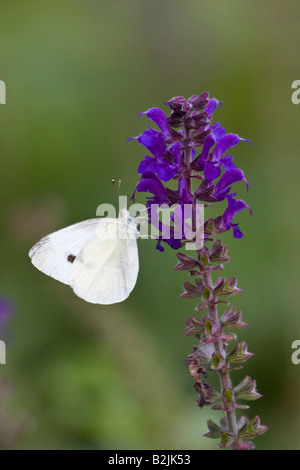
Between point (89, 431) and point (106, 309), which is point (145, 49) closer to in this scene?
point (106, 309)

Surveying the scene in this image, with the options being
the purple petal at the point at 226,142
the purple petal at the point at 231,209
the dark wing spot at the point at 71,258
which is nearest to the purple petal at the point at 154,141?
the purple petal at the point at 226,142

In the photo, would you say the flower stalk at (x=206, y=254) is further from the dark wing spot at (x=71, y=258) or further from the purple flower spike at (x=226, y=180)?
the dark wing spot at (x=71, y=258)

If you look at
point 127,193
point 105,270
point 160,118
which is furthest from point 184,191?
point 127,193

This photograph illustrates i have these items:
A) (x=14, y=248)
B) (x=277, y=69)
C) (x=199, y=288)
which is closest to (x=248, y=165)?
(x=277, y=69)

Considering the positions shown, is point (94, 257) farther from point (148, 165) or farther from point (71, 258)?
point (148, 165)

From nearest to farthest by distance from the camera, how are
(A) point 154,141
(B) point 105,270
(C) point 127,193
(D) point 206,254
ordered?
(D) point 206,254 < (A) point 154,141 < (B) point 105,270 < (C) point 127,193

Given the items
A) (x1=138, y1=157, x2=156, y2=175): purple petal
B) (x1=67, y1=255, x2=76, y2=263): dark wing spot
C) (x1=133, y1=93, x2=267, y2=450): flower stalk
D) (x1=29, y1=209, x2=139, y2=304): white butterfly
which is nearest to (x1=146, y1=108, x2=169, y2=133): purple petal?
(x1=133, y1=93, x2=267, y2=450): flower stalk
